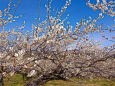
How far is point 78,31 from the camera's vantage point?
5.26m

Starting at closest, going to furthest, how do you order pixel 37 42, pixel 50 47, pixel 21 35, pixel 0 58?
pixel 0 58 → pixel 37 42 → pixel 50 47 → pixel 21 35

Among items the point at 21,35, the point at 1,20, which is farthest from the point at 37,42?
the point at 21,35

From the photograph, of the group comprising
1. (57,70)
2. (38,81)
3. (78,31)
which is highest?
(78,31)

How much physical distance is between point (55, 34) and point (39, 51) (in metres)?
0.79

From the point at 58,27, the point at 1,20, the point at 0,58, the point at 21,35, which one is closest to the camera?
the point at 0,58

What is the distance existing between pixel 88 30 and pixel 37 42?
2.16m

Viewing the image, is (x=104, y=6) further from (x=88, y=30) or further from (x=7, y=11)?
(x=7, y=11)

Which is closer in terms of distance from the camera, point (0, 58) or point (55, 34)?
point (0, 58)

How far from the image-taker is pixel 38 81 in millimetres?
6570

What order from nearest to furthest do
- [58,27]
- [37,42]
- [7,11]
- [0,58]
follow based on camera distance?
[0,58] → [37,42] → [58,27] → [7,11]

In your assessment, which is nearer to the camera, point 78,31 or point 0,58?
point 0,58

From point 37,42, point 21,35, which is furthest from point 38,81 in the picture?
point 21,35

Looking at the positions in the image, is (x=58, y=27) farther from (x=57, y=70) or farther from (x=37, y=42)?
(x=57, y=70)

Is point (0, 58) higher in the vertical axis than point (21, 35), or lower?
lower
